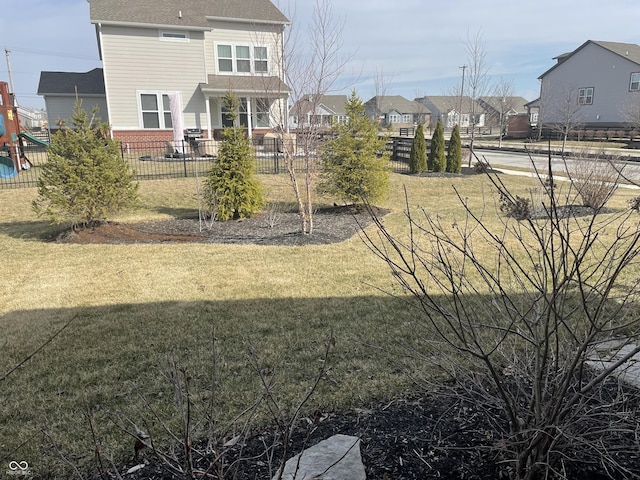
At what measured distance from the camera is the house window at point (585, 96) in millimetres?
37688

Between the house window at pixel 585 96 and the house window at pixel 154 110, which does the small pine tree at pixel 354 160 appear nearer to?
the house window at pixel 154 110

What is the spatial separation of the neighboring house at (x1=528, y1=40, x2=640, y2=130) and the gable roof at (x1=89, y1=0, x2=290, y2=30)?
71.8 feet

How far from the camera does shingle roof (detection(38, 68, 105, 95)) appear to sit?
2466 cm

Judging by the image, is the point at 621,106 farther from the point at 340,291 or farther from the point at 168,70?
the point at 340,291

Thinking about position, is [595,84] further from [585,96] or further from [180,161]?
[180,161]

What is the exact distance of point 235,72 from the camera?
870 inches

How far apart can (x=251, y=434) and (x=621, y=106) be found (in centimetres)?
4131

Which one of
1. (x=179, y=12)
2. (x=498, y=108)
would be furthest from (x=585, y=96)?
(x=179, y=12)

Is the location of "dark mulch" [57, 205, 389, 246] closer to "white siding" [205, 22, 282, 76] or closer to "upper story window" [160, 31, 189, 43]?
"upper story window" [160, 31, 189, 43]

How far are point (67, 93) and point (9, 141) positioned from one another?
11.6m

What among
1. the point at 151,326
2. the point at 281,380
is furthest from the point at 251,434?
the point at 151,326

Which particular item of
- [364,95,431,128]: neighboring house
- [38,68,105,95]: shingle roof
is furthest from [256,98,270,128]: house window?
[364,95,431,128]: neighboring house

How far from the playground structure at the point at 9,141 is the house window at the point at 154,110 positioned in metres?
5.16

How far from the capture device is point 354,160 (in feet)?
31.7
